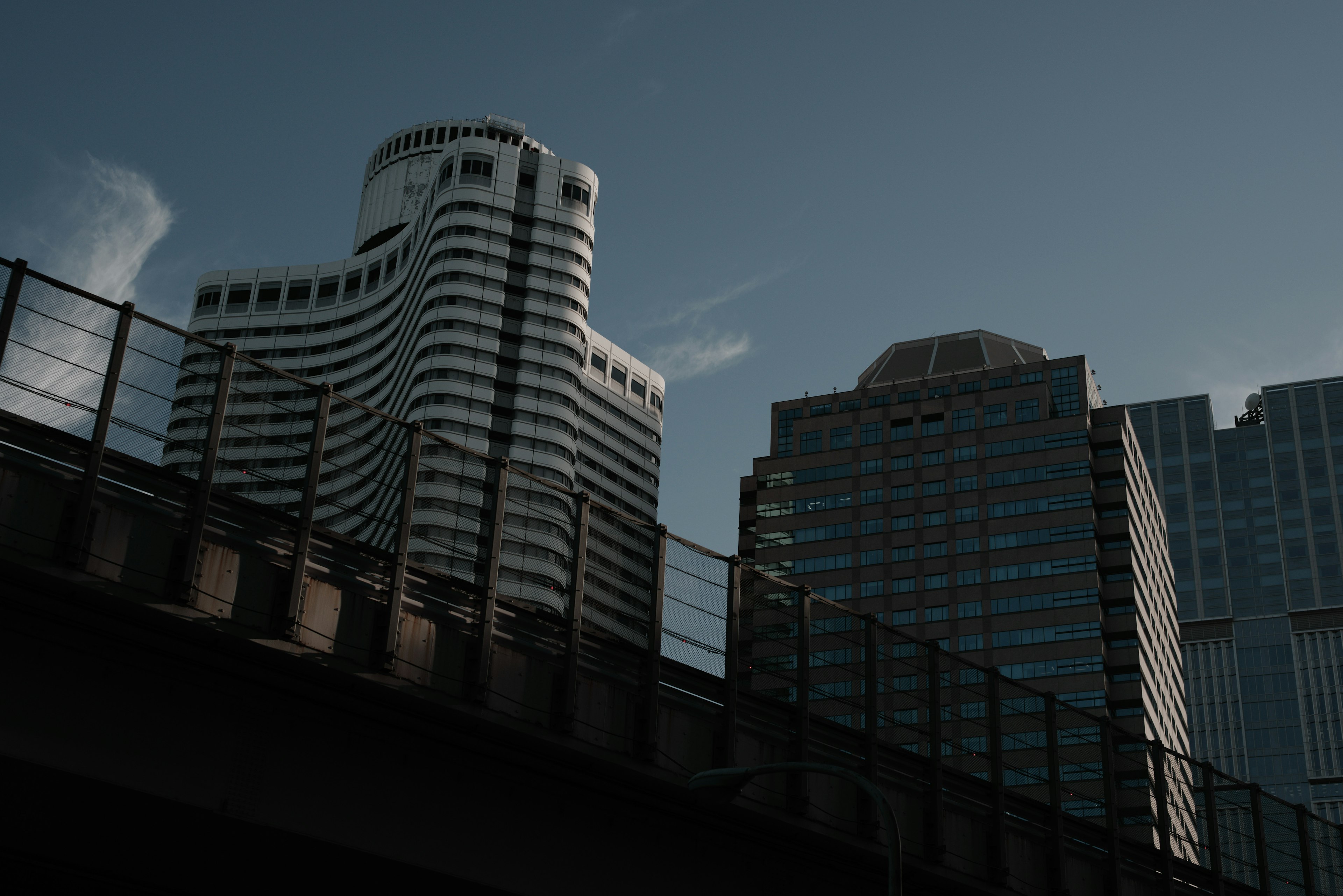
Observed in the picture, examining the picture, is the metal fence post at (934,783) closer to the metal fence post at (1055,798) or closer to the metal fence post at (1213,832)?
the metal fence post at (1055,798)

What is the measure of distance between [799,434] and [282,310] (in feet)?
252

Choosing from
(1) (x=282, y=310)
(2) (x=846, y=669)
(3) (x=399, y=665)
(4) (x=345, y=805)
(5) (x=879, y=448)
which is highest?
(1) (x=282, y=310)

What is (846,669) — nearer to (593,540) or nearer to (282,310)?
(593,540)

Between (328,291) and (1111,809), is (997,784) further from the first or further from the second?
(328,291)

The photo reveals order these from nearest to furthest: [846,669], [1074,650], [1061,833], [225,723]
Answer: [225,723], [846,669], [1061,833], [1074,650]

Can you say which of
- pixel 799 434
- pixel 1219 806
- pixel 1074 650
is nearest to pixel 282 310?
pixel 799 434

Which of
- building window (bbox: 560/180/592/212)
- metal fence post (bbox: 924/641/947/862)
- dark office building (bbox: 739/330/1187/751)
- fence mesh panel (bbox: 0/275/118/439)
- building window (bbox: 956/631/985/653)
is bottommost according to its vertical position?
metal fence post (bbox: 924/641/947/862)

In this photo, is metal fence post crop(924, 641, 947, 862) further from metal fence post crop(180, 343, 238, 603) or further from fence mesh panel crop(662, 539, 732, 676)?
metal fence post crop(180, 343, 238, 603)

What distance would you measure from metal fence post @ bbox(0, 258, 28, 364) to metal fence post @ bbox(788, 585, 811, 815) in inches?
495

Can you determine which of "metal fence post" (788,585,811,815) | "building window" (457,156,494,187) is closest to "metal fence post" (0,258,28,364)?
"metal fence post" (788,585,811,815)

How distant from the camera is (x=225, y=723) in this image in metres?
18.4

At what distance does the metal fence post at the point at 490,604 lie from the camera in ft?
65.7

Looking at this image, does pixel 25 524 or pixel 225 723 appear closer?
pixel 25 524

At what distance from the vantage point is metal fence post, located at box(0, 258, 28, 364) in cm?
1680
